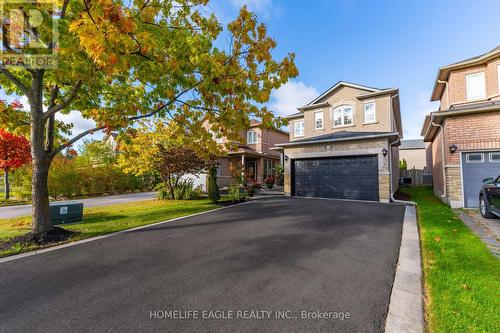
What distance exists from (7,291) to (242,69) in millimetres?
6867

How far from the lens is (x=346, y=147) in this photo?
13.0 meters

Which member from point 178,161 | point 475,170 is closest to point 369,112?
point 475,170

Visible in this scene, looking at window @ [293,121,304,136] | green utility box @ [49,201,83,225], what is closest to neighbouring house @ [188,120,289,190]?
window @ [293,121,304,136]

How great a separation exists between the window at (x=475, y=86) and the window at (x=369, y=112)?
15.2ft

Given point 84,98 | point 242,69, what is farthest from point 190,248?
point 84,98

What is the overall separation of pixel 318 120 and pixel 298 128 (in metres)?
2.08

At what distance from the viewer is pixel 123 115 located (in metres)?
6.38

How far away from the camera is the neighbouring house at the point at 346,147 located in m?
12.0

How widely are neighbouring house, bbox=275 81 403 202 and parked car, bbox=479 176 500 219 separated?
13.0 ft

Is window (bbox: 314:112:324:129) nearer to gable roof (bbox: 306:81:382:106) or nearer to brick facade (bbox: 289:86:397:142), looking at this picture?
brick facade (bbox: 289:86:397:142)

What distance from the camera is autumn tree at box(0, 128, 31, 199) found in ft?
37.8

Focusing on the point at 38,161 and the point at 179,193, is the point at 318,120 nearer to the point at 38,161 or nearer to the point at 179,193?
the point at 179,193

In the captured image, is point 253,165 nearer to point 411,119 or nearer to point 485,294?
point 411,119

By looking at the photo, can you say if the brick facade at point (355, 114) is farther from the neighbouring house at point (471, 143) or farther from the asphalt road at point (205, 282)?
the asphalt road at point (205, 282)
